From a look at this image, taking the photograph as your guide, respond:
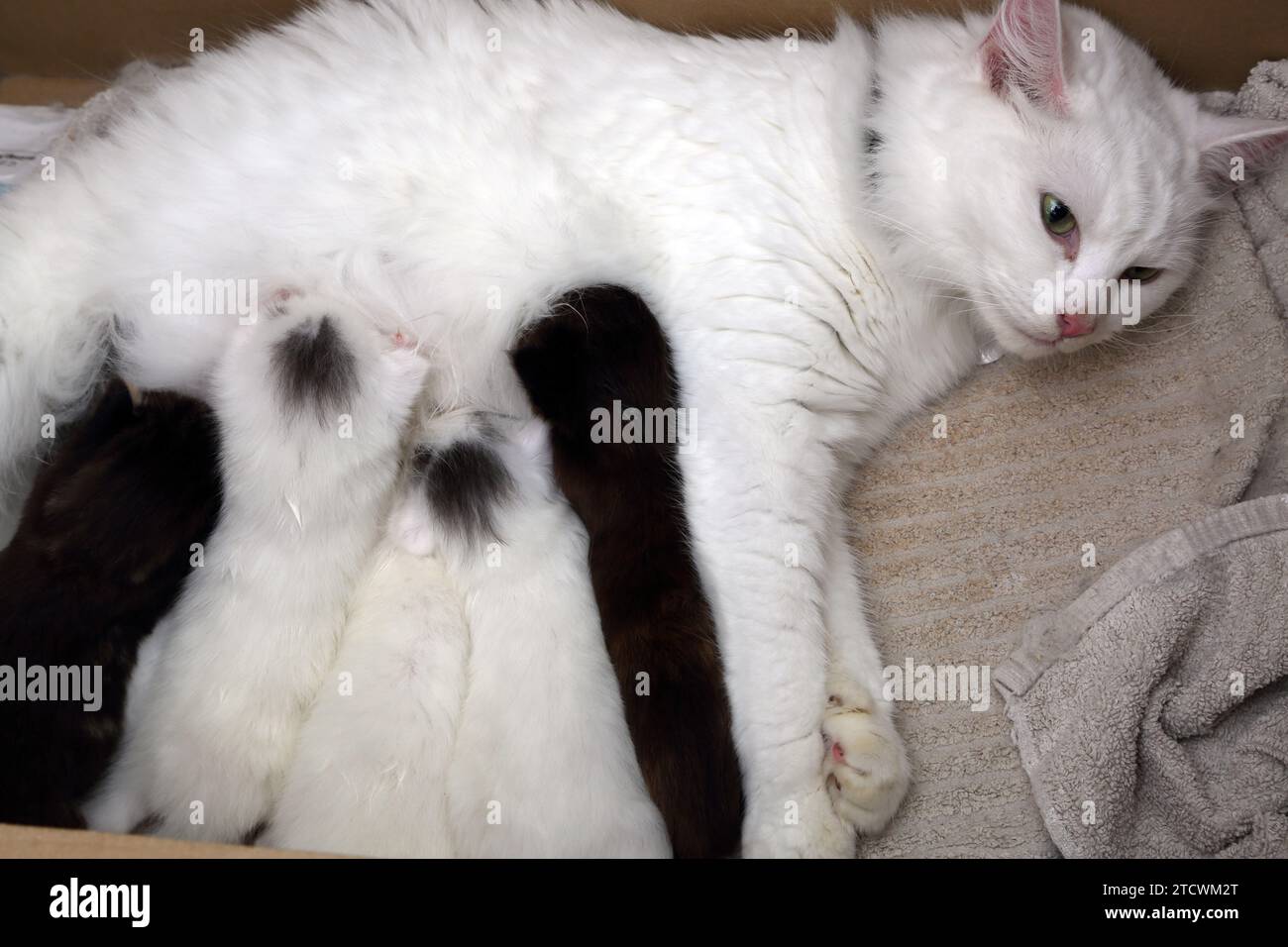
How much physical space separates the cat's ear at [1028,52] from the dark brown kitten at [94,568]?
151cm

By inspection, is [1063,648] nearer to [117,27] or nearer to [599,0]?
[599,0]

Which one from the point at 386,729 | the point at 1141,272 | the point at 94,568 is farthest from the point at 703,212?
the point at 94,568

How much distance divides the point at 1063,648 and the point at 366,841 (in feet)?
4.14

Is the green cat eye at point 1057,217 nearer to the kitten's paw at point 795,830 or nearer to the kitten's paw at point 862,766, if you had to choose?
the kitten's paw at point 862,766

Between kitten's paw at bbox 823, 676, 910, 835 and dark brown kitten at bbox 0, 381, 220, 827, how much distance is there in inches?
45.1

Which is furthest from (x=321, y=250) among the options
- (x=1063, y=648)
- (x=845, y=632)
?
(x=1063, y=648)

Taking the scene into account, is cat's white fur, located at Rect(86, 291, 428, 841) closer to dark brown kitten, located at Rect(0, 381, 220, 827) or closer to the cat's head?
dark brown kitten, located at Rect(0, 381, 220, 827)

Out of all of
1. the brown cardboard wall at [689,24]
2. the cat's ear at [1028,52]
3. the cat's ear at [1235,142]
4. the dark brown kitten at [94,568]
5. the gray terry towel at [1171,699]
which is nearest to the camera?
the dark brown kitten at [94,568]

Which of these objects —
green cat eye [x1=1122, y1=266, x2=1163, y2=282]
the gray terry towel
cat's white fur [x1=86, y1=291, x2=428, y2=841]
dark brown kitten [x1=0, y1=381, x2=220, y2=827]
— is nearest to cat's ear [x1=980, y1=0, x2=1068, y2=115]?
green cat eye [x1=1122, y1=266, x2=1163, y2=282]

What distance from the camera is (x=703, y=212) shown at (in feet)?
5.76

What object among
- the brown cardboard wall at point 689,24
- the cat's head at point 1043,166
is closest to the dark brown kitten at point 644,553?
the cat's head at point 1043,166

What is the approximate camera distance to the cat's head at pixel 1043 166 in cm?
161

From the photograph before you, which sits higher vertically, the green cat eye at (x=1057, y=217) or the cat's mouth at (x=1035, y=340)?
the green cat eye at (x=1057, y=217)

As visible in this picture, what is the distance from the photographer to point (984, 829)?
1717 mm
